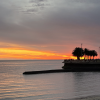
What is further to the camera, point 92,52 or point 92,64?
point 92,52

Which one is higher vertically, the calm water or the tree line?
the tree line

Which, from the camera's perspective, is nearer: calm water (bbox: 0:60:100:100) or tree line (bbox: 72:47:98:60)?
calm water (bbox: 0:60:100:100)

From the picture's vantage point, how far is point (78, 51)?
527ft

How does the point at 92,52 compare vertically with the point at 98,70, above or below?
above

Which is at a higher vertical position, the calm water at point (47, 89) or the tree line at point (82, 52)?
the tree line at point (82, 52)

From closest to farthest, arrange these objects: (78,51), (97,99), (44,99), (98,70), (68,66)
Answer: (97,99)
(44,99)
(98,70)
(68,66)
(78,51)

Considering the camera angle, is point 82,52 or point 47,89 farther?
point 82,52

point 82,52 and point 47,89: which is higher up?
point 82,52

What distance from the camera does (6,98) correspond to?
27.5m

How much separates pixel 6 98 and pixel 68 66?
260 feet

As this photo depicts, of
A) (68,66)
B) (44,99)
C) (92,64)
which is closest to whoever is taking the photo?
(44,99)

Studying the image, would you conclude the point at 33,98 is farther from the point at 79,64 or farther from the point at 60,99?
the point at 79,64

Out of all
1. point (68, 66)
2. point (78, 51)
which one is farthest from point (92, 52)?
point (68, 66)

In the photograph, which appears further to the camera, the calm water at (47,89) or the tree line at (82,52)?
the tree line at (82,52)
